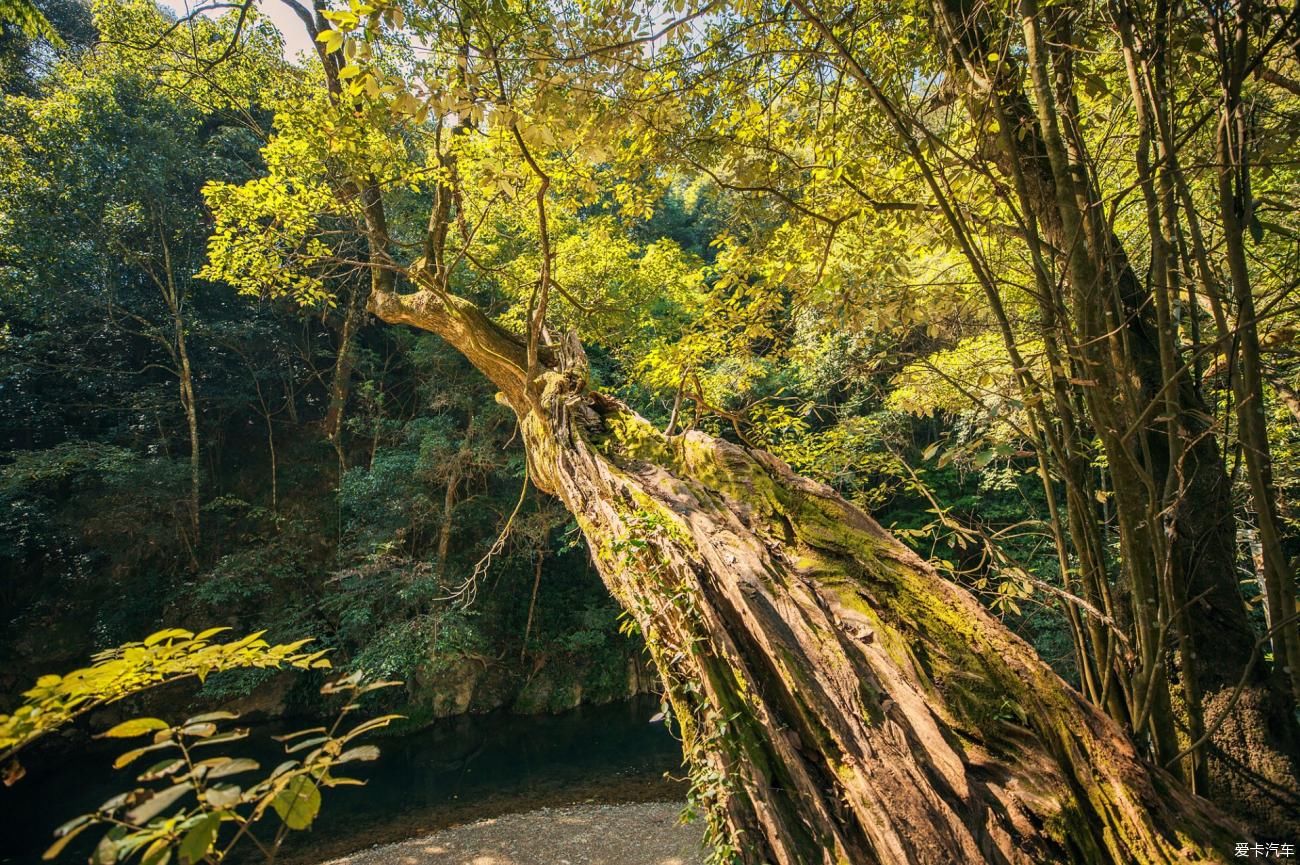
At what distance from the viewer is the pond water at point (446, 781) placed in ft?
19.2

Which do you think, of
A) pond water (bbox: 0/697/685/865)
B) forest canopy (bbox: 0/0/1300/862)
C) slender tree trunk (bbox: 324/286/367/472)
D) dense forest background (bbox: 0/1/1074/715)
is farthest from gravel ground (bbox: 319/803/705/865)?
slender tree trunk (bbox: 324/286/367/472)

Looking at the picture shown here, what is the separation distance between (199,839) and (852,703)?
1.31 meters

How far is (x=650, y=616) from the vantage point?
77.5 inches

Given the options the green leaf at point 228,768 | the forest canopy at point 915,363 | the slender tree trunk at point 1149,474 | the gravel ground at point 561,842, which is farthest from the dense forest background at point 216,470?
the green leaf at point 228,768

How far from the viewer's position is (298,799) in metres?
0.70

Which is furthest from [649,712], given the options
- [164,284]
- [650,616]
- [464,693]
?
[164,284]

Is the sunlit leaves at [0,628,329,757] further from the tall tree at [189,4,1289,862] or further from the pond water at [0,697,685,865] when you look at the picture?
the pond water at [0,697,685,865]

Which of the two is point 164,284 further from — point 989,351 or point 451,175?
point 989,351

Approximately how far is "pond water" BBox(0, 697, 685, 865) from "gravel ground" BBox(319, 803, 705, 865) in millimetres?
303

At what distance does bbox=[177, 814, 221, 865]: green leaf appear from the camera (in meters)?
0.59

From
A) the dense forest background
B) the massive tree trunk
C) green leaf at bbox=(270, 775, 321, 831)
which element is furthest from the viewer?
the dense forest background

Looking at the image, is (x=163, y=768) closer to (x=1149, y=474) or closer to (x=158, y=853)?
(x=158, y=853)

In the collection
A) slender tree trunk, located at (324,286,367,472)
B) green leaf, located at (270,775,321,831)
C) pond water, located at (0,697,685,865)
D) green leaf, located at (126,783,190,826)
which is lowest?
pond water, located at (0,697,685,865)

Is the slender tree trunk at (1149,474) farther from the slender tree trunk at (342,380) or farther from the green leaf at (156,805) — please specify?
the slender tree trunk at (342,380)
